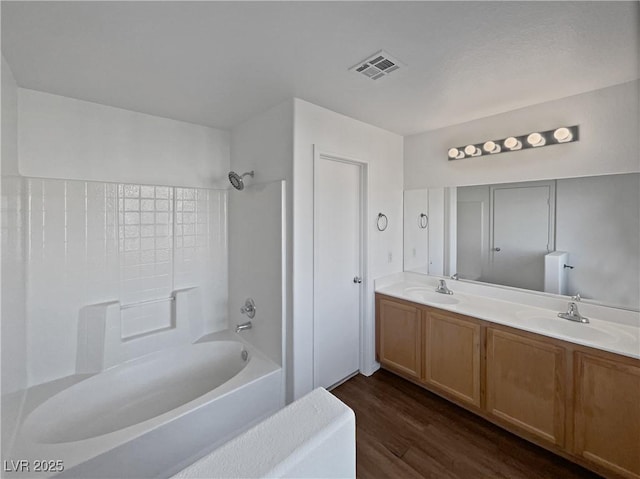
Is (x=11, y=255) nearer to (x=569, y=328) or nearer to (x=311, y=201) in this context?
(x=311, y=201)

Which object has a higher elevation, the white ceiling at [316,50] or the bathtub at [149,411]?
the white ceiling at [316,50]

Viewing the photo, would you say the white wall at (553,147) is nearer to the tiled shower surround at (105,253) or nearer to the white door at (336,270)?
the white door at (336,270)

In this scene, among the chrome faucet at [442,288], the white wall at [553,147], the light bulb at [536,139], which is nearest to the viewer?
the white wall at [553,147]

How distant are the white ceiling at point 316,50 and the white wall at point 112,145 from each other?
0.13m

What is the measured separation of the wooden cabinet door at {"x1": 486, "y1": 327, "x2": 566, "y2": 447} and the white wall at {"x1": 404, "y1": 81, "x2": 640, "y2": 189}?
4.37 ft

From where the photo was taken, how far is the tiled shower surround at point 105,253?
1.95 metres

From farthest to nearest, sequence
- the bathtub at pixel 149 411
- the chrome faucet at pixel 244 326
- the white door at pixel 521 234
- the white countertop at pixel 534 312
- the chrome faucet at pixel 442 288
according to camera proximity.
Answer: the chrome faucet at pixel 442 288 → the chrome faucet at pixel 244 326 → the white door at pixel 521 234 → the white countertop at pixel 534 312 → the bathtub at pixel 149 411

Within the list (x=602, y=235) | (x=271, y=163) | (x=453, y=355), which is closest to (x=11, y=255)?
(x=271, y=163)

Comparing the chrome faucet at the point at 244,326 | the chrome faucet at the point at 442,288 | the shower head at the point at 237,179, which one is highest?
the shower head at the point at 237,179

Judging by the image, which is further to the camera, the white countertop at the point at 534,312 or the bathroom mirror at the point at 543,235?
the bathroom mirror at the point at 543,235

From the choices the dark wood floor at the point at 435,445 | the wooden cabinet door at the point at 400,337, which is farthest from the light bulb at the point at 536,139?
the dark wood floor at the point at 435,445

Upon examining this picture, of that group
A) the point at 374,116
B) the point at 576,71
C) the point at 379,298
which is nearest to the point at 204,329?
the point at 379,298

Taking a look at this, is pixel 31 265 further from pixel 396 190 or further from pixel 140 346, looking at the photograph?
pixel 396 190

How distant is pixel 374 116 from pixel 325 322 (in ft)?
6.38
